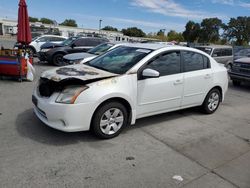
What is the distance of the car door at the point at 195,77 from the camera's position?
486 centimetres

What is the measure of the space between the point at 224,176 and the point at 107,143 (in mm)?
1785

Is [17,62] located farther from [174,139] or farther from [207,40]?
[207,40]

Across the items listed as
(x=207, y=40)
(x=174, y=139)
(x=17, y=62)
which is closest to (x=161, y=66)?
(x=174, y=139)

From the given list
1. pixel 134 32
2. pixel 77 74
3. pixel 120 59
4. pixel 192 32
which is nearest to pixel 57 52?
pixel 120 59

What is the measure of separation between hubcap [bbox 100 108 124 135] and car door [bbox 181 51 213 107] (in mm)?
1641

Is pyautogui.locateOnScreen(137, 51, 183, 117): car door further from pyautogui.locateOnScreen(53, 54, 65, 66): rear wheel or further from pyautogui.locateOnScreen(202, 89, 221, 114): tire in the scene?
pyautogui.locateOnScreen(53, 54, 65, 66): rear wheel

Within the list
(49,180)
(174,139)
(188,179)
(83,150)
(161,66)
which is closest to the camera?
(49,180)

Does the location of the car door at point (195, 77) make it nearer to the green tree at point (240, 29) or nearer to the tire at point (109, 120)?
the tire at point (109, 120)

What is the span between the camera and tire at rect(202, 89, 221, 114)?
5462 millimetres

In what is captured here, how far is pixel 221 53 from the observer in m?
12.2

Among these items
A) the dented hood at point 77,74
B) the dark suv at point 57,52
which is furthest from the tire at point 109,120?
the dark suv at point 57,52

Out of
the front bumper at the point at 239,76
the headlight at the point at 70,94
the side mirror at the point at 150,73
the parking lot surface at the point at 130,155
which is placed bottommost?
the parking lot surface at the point at 130,155

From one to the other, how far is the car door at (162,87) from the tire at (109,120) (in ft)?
1.30

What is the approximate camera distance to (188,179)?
299 centimetres
